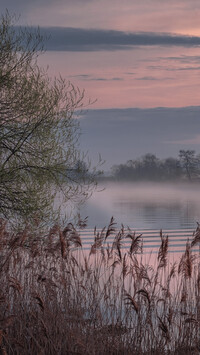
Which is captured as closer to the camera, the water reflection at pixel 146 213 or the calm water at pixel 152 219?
the calm water at pixel 152 219

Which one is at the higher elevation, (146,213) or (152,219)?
(146,213)

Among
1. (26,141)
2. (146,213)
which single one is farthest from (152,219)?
(26,141)

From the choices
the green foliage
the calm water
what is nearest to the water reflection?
the calm water

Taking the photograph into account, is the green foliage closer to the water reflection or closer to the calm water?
the calm water

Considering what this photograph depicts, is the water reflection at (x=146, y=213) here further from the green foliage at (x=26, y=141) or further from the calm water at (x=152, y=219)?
the green foliage at (x=26, y=141)

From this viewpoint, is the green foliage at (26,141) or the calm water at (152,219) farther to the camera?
the calm water at (152,219)

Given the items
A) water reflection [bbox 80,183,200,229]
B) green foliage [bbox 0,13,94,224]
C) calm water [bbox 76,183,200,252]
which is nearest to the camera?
green foliage [bbox 0,13,94,224]

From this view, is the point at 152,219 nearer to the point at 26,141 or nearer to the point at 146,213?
the point at 146,213

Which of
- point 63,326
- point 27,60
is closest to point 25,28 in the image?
point 27,60

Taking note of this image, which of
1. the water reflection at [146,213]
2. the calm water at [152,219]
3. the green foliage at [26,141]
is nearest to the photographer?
the green foliage at [26,141]

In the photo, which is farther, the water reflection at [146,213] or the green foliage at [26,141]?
the water reflection at [146,213]

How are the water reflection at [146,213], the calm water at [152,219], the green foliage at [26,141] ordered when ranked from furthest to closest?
the water reflection at [146,213]
the calm water at [152,219]
the green foliage at [26,141]

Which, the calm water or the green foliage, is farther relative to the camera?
the calm water

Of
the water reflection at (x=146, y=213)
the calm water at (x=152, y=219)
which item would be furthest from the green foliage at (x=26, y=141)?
the water reflection at (x=146, y=213)
